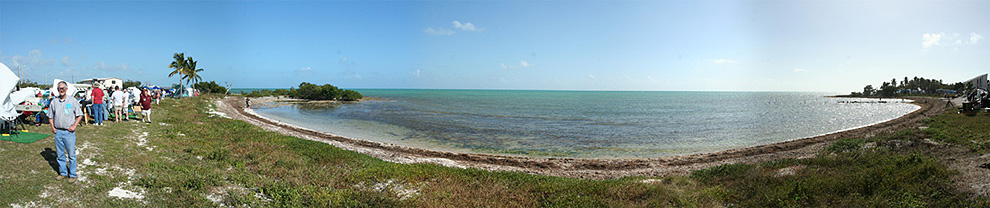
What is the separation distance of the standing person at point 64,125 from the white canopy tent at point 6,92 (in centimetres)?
476

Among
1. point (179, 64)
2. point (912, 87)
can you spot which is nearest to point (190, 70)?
point (179, 64)

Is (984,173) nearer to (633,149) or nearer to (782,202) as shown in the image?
(782,202)

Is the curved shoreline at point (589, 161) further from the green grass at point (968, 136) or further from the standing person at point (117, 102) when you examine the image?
the standing person at point (117, 102)

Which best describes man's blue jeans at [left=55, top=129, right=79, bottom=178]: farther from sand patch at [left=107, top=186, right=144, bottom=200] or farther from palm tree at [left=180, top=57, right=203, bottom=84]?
palm tree at [left=180, top=57, right=203, bottom=84]

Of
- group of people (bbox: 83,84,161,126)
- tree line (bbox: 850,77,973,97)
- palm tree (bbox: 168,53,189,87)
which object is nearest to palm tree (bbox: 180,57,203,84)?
palm tree (bbox: 168,53,189,87)

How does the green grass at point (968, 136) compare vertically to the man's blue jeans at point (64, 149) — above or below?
below

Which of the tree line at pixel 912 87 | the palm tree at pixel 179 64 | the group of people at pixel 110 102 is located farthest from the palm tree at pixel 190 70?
the tree line at pixel 912 87

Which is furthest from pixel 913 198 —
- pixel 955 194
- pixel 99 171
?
pixel 99 171

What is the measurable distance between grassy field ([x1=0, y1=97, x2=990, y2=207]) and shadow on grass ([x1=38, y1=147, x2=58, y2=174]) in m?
0.07

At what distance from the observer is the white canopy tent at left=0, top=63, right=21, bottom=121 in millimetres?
9922

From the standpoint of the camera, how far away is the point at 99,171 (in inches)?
328

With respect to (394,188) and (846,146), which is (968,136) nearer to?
(846,146)

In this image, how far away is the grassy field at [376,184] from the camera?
23.1ft

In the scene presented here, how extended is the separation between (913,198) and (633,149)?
1347 centimetres
